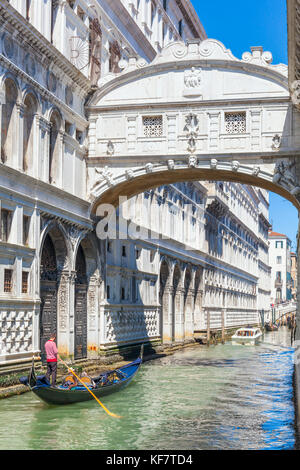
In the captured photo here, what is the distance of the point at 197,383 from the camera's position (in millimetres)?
19781

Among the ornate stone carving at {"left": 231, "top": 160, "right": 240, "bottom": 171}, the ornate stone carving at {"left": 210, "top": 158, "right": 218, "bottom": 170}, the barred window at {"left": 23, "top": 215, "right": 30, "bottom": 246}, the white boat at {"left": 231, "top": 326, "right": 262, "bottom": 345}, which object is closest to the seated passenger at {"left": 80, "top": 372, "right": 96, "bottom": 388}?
the barred window at {"left": 23, "top": 215, "right": 30, "bottom": 246}

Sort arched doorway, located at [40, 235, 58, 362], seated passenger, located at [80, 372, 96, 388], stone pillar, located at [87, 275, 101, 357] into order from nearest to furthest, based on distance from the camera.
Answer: seated passenger, located at [80, 372, 96, 388]
arched doorway, located at [40, 235, 58, 362]
stone pillar, located at [87, 275, 101, 357]

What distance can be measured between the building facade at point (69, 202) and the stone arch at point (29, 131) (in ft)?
0.08

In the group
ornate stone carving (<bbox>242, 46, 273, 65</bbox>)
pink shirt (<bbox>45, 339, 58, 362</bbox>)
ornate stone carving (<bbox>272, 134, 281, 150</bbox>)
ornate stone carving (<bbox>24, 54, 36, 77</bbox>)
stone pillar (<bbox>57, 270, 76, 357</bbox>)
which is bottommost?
pink shirt (<bbox>45, 339, 58, 362</bbox>)

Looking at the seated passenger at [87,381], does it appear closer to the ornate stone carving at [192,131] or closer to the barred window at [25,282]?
the barred window at [25,282]

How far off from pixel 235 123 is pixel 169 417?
355 inches

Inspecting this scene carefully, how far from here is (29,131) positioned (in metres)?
17.8

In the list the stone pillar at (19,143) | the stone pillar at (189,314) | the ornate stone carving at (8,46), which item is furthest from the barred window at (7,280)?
the stone pillar at (189,314)

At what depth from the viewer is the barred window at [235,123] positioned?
20.0 metres

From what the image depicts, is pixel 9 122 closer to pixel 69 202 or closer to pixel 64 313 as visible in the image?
pixel 69 202

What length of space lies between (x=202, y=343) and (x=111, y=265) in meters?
15.4

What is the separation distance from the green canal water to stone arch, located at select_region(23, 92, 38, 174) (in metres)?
5.32

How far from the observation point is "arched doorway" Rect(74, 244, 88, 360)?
69.8 ft

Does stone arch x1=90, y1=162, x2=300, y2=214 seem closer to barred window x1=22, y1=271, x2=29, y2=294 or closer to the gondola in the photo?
barred window x1=22, y1=271, x2=29, y2=294
